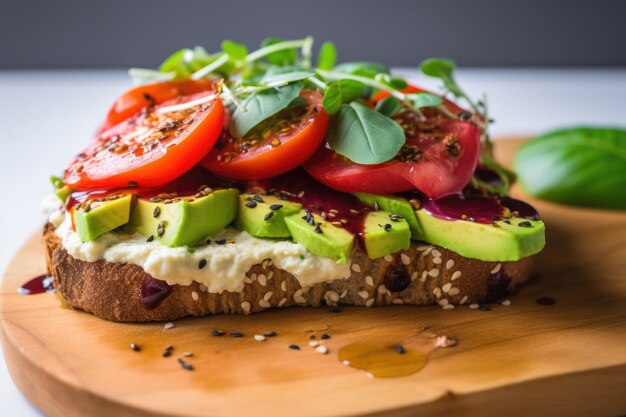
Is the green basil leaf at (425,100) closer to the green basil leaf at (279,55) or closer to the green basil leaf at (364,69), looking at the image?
the green basil leaf at (364,69)

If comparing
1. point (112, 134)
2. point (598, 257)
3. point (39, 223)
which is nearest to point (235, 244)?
point (112, 134)

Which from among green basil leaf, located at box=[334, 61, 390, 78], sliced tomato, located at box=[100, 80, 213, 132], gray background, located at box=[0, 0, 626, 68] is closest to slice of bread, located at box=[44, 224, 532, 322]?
sliced tomato, located at box=[100, 80, 213, 132]

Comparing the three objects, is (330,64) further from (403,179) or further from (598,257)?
(598,257)

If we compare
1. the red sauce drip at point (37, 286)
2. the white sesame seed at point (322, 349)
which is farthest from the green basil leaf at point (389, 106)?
the red sauce drip at point (37, 286)

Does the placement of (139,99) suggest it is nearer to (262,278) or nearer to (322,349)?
(262,278)

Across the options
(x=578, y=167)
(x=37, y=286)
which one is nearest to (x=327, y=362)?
(x=37, y=286)

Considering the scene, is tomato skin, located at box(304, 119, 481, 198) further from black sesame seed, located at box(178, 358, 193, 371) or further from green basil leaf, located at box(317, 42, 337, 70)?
black sesame seed, located at box(178, 358, 193, 371)
